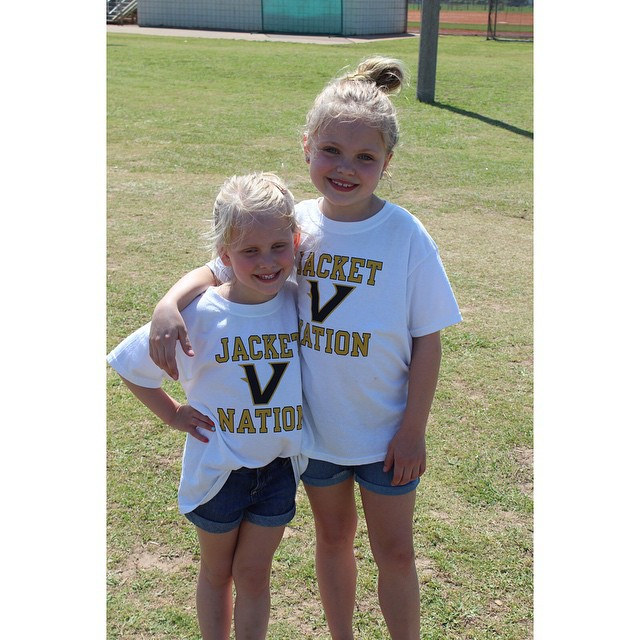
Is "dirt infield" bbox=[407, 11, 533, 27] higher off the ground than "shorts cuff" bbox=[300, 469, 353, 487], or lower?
higher

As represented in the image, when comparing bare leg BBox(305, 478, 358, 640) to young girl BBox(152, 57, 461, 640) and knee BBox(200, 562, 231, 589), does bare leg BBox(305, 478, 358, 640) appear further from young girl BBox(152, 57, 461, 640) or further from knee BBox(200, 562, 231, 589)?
knee BBox(200, 562, 231, 589)

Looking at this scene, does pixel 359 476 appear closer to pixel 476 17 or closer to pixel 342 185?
pixel 342 185

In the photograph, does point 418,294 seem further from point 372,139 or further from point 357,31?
point 357,31

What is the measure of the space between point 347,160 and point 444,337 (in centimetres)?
282

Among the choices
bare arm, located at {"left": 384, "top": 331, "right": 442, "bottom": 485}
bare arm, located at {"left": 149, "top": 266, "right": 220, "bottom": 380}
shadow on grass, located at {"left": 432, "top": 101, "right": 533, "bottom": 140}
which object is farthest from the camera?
shadow on grass, located at {"left": 432, "top": 101, "right": 533, "bottom": 140}

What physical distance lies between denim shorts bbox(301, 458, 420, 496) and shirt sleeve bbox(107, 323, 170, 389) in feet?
1.53

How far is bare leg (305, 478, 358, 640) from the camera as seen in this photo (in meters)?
2.11

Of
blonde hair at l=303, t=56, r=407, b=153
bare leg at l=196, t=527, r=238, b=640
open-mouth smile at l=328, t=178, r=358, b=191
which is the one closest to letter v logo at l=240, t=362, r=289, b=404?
bare leg at l=196, t=527, r=238, b=640

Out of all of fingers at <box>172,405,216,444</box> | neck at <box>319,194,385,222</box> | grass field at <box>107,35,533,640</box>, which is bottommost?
grass field at <box>107,35,533,640</box>

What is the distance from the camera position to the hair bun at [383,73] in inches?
80.0

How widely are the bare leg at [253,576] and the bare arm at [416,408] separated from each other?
0.36 metres

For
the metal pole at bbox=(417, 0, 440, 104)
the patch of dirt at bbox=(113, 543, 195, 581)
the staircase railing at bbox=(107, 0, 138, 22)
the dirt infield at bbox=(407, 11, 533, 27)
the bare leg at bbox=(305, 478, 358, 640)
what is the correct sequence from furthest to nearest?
the dirt infield at bbox=(407, 11, 533, 27) < the staircase railing at bbox=(107, 0, 138, 22) < the metal pole at bbox=(417, 0, 440, 104) < the patch of dirt at bbox=(113, 543, 195, 581) < the bare leg at bbox=(305, 478, 358, 640)

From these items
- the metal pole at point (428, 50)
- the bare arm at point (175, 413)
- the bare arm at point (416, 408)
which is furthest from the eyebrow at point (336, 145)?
the metal pole at point (428, 50)

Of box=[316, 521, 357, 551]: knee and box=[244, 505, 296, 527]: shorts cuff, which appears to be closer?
box=[244, 505, 296, 527]: shorts cuff
